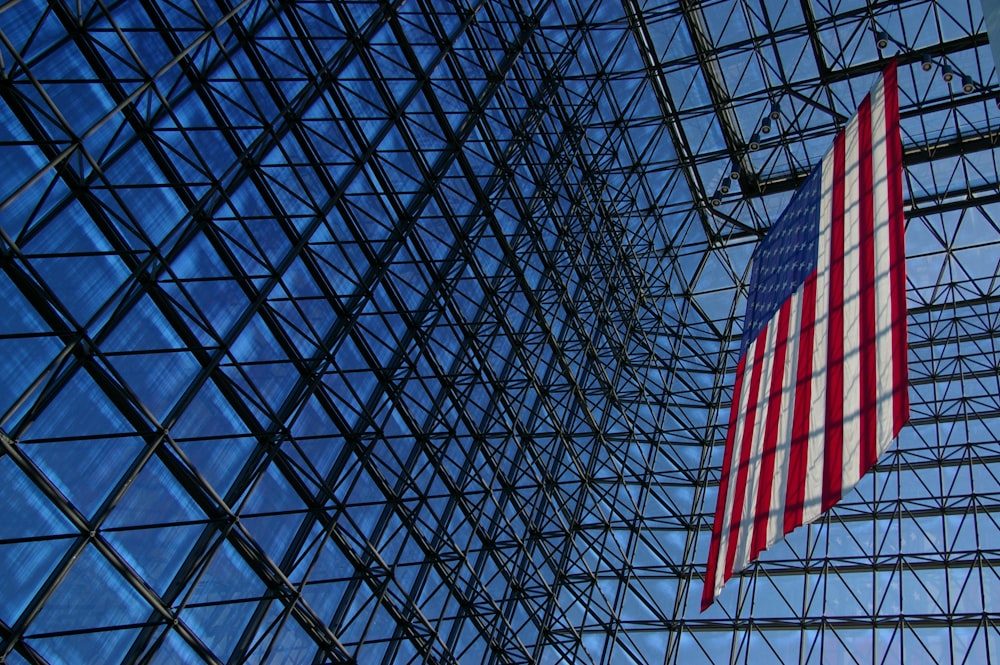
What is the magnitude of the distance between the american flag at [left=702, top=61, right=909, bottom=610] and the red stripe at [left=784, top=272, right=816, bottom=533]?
0.02 metres

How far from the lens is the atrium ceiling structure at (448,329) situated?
15.1 m

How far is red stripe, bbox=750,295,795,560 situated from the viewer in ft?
44.5

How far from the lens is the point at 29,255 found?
1427 cm

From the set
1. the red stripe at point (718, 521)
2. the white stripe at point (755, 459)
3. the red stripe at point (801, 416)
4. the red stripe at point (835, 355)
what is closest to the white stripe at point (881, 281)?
the red stripe at point (835, 355)

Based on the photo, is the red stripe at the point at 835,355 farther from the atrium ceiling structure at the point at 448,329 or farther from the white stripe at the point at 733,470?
the atrium ceiling structure at the point at 448,329

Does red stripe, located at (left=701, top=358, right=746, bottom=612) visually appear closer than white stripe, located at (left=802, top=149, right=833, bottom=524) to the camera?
No

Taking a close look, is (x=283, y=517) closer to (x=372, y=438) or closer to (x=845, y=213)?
(x=372, y=438)

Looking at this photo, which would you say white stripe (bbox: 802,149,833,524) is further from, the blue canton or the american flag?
the blue canton

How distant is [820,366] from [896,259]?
208 centimetres

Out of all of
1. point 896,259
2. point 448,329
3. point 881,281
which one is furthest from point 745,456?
point 448,329

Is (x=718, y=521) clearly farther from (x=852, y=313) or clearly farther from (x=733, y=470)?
(x=852, y=313)

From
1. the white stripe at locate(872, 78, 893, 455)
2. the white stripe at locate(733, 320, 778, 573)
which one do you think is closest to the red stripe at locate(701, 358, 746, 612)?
the white stripe at locate(733, 320, 778, 573)

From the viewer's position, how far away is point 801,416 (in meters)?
14.1

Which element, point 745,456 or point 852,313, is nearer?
point 852,313
